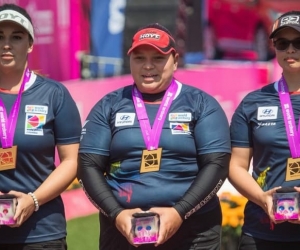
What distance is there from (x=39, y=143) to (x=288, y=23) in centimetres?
156

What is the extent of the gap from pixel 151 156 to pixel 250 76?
8.92 m

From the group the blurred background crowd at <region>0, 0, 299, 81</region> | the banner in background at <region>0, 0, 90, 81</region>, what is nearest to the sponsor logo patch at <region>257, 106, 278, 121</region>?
the blurred background crowd at <region>0, 0, 299, 81</region>

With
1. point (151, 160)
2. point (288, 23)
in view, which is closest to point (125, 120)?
point (151, 160)

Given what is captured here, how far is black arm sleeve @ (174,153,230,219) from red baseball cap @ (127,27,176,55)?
0.64 m

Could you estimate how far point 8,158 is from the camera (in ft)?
17.4

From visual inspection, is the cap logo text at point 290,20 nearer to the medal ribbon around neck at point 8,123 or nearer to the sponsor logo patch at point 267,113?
the sponsor logo patch at point 267,113

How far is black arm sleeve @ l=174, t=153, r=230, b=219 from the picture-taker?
511 cm

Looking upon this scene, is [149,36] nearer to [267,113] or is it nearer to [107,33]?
[267,113]

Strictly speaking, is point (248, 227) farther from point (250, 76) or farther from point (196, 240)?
point (250, 76)

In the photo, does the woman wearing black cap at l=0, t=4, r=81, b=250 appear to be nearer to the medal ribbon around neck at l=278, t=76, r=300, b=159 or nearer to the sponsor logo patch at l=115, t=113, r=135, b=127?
the sponsor logo patch at l=115, t=113, r=135, b=127

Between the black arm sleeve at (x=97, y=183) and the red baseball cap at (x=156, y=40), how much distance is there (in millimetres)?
667

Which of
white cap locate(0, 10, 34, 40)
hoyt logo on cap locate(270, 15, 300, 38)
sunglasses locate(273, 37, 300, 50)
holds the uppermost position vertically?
white cap locate(0, 10, 34, 40)

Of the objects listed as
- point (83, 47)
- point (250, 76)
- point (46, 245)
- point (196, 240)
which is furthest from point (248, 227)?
point (83, 47)

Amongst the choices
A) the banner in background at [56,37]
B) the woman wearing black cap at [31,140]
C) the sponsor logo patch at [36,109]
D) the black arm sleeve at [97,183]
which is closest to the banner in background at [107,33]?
the banner in background at [56,37]
